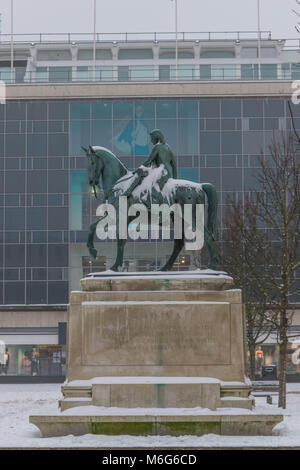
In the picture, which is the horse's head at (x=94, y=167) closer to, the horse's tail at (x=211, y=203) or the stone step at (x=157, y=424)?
the horse's tail at (x=211, y=203)

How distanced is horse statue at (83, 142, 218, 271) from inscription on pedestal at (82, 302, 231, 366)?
5.20 ft

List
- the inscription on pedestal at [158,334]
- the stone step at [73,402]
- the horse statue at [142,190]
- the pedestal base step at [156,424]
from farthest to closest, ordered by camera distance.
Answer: the horse statue at [142,190]
the inscription on pedestal at [158,334]
the stone step at [73,402]
the pedestal base step at [156,424]

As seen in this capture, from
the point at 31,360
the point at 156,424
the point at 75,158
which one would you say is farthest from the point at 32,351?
the point at 156,424

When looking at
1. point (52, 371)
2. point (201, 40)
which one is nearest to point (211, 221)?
point (52, 371)

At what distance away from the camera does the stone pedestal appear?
19.5 meters

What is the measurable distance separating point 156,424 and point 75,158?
46830 millimetres

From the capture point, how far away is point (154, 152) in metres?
21.3

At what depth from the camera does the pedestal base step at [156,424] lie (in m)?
18.1

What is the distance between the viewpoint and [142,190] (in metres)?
21.0

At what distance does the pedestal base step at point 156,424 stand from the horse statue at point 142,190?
4.18 metres

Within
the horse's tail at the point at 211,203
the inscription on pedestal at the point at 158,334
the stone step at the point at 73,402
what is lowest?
the stone step at the point at 73,402

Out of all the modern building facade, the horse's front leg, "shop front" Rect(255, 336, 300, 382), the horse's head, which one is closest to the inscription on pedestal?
the horse's front leg

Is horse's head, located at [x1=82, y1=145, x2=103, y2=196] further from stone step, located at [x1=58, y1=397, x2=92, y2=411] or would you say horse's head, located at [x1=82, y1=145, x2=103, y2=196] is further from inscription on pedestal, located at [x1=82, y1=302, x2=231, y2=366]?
stone step, located at [x1=58, y1=397, x2=92, y2=411]

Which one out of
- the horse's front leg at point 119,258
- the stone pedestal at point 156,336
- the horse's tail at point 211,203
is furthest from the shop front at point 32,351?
the stone pedestal at point 156,336
